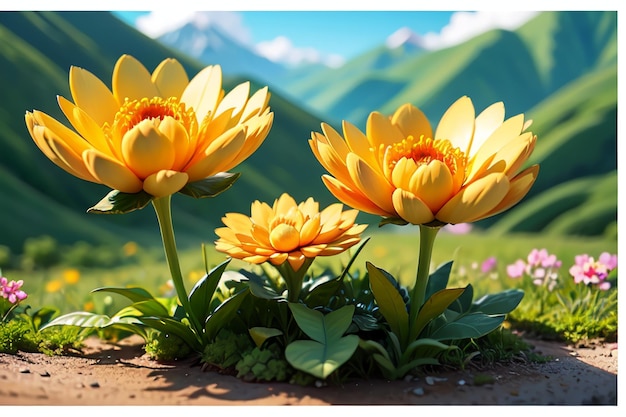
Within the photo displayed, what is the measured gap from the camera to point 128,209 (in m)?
1.90

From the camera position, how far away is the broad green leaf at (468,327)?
205 cm

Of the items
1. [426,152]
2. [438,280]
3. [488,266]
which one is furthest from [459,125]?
[488,266]

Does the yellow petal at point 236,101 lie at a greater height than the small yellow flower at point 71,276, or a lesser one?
greater

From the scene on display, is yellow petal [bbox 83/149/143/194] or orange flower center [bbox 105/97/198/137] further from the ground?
orange flower center [bbox 105/97/198/137]

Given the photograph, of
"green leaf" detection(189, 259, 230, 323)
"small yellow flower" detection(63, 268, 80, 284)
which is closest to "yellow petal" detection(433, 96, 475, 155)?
"green leaf" detection(189, 259, 230, 323)

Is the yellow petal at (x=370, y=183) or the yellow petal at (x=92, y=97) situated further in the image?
the yellow petal at (x=92, y=97)

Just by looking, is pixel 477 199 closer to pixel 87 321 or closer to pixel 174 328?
pixel 174 328

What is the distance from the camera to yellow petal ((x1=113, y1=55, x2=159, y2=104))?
218cm

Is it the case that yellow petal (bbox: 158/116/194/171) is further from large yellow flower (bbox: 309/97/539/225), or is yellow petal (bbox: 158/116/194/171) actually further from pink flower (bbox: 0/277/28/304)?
pink flower (bbox: 0/277/28/304)

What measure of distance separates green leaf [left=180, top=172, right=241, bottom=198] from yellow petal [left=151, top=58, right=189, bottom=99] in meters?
0.39

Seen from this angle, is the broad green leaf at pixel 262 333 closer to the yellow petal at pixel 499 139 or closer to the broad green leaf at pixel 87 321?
the broad green leaf at pixel 87 321

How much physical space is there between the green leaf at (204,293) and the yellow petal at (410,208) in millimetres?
632

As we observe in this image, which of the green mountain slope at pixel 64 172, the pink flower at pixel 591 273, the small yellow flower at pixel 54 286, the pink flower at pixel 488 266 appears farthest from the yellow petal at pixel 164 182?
the green mountain slope at pixel 64 172

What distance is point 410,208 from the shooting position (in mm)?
1833
